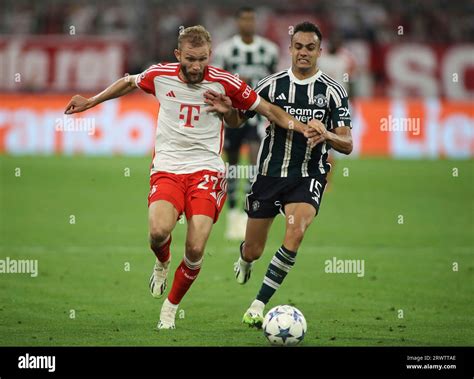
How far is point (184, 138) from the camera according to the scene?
26.6 feet

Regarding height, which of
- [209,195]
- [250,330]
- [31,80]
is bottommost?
[250,330]

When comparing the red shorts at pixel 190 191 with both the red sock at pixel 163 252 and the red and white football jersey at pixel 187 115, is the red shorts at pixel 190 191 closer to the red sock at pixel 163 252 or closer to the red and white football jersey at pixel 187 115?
the red and white football jersey at pixel 187 115

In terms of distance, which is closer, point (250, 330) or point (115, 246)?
point (250, 330)

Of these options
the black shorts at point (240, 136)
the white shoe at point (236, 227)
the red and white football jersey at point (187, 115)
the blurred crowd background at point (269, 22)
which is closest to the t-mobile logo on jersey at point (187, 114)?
the red and white football jersey at point (187, 115)

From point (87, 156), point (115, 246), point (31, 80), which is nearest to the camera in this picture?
point (115, 246)

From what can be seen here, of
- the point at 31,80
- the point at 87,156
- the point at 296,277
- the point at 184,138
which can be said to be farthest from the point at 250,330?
the point at 31,80

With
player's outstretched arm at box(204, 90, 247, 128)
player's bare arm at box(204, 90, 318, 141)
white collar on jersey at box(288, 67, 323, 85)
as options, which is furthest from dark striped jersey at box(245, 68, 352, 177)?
player's outstretched arm at box(204, 90, 247, 128)

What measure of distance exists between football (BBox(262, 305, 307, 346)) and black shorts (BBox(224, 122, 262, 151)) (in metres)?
5.92

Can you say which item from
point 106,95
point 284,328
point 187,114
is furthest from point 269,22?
point 284,328

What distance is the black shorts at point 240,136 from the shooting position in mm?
13414

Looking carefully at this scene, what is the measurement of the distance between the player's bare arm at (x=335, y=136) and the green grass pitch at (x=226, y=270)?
149 cm

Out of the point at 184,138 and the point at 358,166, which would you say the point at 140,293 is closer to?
the point at 184,138

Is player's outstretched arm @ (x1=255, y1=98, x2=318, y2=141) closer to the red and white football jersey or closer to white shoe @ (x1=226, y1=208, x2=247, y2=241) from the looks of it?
the red and white football jersey

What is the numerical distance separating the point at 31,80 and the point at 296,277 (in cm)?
1745
